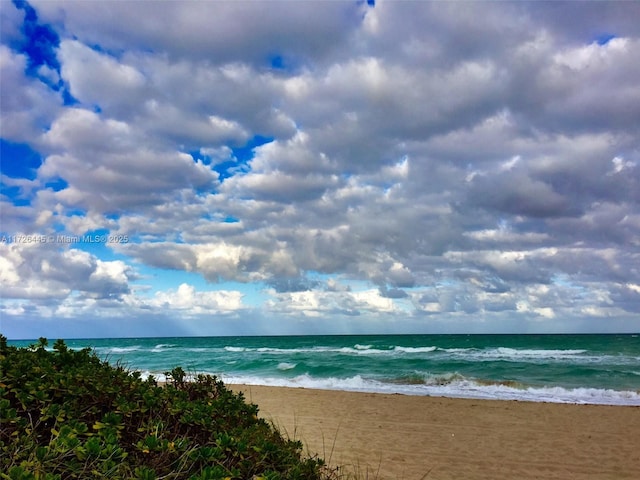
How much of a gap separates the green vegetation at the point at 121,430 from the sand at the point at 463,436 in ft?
10.9

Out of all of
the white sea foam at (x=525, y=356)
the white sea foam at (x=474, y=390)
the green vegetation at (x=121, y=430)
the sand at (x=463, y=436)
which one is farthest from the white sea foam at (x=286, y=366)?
the green vegetation at (x=121, y=430)

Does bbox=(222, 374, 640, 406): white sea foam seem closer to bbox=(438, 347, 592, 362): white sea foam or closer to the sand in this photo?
the sand

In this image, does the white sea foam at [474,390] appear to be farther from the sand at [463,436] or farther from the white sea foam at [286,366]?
the white sea foam at [286,366]

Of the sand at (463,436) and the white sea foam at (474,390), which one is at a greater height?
the sand at (463,436)

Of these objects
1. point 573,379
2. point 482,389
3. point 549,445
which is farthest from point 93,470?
point 573,379

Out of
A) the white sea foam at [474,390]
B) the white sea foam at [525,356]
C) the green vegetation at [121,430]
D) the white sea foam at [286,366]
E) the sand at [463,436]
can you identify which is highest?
the green vegetation at [121,430]

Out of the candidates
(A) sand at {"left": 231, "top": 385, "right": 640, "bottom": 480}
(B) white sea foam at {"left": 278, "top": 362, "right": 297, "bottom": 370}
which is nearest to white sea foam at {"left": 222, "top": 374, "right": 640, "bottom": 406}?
(A) sand at {"left": 231, "top": 385, "right": 640, "bottom": 480}

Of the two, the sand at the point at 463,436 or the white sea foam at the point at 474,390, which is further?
the white sea foam at the point at 474,390

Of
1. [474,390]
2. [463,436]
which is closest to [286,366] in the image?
[474,390]

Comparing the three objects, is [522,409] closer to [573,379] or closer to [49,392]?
[573,379]

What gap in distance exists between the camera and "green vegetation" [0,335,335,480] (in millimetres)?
2270

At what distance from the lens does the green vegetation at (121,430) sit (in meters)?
2.27

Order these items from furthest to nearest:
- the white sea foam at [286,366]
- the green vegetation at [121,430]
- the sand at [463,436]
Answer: the white sea foam at [286,366], the sand at [463,436], the green vegetation at [121,430]

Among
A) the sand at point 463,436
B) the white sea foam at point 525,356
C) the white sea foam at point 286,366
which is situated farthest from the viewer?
the white sea foam at point 525,356
